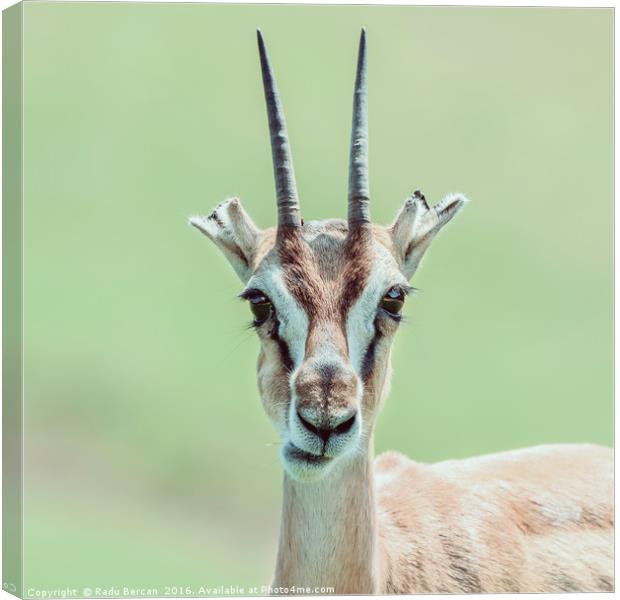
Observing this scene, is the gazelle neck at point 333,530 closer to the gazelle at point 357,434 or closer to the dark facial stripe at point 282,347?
the gazelle at point 357,434

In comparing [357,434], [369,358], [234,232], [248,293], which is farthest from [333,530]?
[234,232]

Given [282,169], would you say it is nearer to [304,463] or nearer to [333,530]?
[304,463]

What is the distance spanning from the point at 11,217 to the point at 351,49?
9.89 feet

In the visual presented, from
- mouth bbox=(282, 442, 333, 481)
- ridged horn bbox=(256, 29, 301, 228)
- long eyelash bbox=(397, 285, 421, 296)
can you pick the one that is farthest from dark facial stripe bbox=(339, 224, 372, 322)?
mouth bbox=(282, 442, 333, 481)

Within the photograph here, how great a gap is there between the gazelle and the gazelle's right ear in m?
0.01

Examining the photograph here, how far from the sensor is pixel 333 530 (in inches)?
371

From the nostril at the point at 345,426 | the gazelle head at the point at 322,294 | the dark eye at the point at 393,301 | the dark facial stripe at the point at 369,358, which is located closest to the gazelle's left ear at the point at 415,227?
the gazelle head at the point at 322,294

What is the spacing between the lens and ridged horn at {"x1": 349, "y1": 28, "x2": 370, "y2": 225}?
972 centimetres

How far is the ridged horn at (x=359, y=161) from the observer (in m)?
9.72

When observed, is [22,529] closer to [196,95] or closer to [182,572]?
[182,572]

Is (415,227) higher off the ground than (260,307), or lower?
higher

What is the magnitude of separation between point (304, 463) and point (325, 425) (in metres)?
0.37

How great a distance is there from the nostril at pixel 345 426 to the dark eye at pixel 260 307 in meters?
1.06

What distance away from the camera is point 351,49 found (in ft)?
37.0
